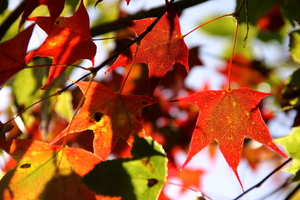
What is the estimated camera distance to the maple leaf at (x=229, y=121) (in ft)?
2.53

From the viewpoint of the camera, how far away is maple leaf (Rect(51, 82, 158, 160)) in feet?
2.65

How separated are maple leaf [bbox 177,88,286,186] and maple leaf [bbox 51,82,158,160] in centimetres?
11

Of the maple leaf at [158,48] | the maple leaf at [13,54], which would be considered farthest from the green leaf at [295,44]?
the maple leaf at [13,54]

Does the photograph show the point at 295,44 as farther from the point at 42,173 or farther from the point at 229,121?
the point at 42,173

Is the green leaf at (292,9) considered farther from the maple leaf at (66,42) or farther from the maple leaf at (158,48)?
the maple leaf at (66,42)

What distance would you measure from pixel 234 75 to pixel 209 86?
0.98 feet

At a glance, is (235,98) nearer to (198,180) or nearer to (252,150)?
(198,180)

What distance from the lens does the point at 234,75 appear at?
2.13 meters

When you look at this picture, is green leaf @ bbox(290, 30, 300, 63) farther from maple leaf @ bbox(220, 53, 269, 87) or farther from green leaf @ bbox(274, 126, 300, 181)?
maple leaf @ bbox(220, 53, 269, 87)

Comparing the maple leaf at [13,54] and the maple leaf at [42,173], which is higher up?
the maple leaf at [13,54]

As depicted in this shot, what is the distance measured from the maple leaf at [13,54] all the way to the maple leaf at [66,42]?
0.04 meters

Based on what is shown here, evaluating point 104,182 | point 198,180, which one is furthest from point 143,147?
point 198,180

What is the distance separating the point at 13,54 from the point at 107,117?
0.23 metres

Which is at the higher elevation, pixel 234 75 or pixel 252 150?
pixel 234 75
